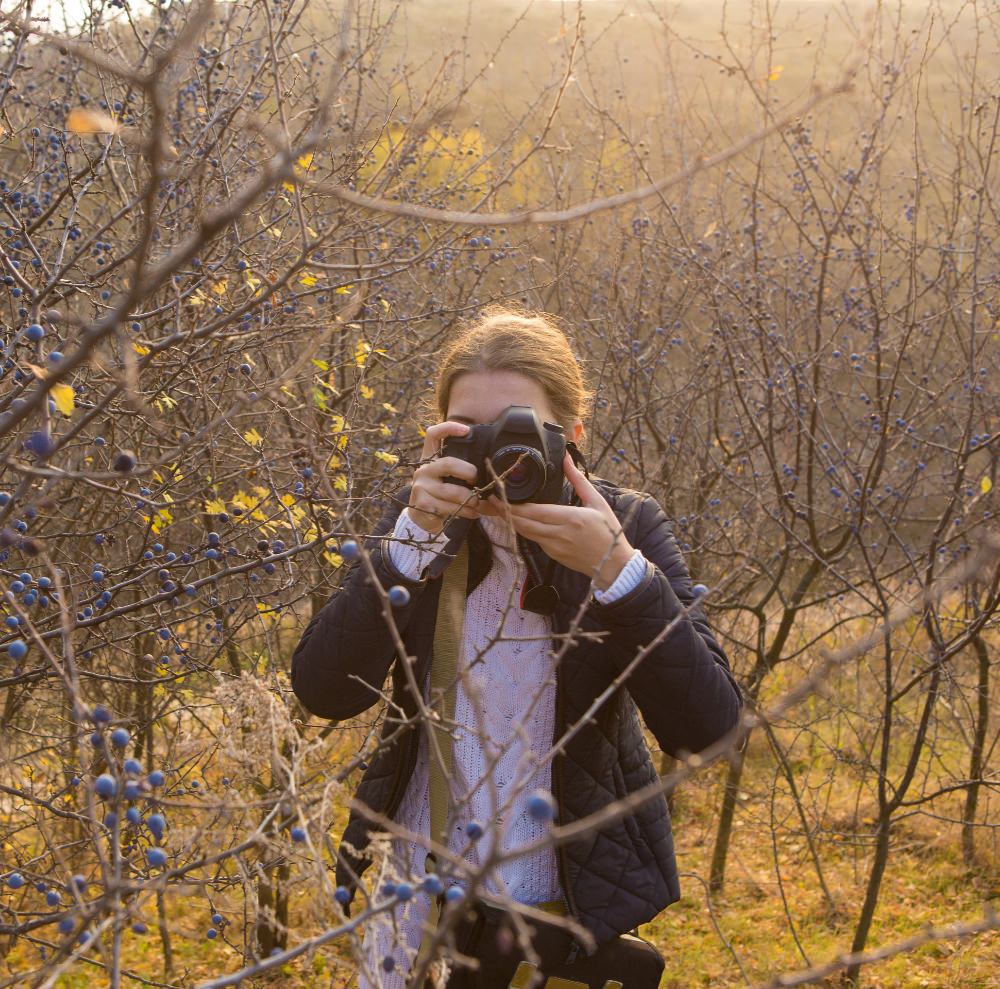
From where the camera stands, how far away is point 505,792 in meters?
1.66

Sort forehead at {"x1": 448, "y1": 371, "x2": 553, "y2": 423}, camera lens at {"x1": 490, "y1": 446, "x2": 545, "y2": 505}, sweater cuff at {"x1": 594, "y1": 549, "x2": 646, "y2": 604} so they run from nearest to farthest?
sweater cuff at {"x1": 594, "y1": 549, "x2": 646, "y2": 604}
camera lens at {"x1": 490, "y1": 446, "x2": 545, "y2": 505}
forehead at {"x1": 448, "y1": 371, "x2": 553, "y2": 423}

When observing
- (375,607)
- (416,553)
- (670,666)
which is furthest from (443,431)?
(670,666)

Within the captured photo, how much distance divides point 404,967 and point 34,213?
2.26 meters

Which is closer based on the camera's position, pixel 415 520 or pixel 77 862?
pixel 415 520

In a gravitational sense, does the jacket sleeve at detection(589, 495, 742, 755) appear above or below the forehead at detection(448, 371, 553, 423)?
below

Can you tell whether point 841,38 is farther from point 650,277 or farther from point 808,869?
point 808,869

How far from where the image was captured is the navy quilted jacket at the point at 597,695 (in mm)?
1646

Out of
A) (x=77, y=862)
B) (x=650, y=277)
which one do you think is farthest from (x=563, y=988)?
(x=650, y=277)

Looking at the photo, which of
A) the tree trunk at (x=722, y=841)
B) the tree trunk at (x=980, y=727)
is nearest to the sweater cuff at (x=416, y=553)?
the tree trunk at (x=722, y=841)

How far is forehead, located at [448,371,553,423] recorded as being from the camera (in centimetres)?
189

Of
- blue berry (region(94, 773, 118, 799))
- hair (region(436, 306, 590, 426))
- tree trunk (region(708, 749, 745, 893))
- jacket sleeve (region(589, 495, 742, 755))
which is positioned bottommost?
tree trunk (region(708, 749, 745, 893))

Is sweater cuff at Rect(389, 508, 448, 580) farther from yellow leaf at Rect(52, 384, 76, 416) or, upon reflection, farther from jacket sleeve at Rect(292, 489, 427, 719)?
yellow leaf at Rect(52, 384, 76, 416)

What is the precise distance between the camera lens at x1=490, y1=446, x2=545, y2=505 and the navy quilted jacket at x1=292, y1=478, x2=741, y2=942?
5.1 inches

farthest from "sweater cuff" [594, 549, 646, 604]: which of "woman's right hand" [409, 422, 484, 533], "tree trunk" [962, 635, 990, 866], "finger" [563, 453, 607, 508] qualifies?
"tree trunk" [962, 635, 990, 866]
